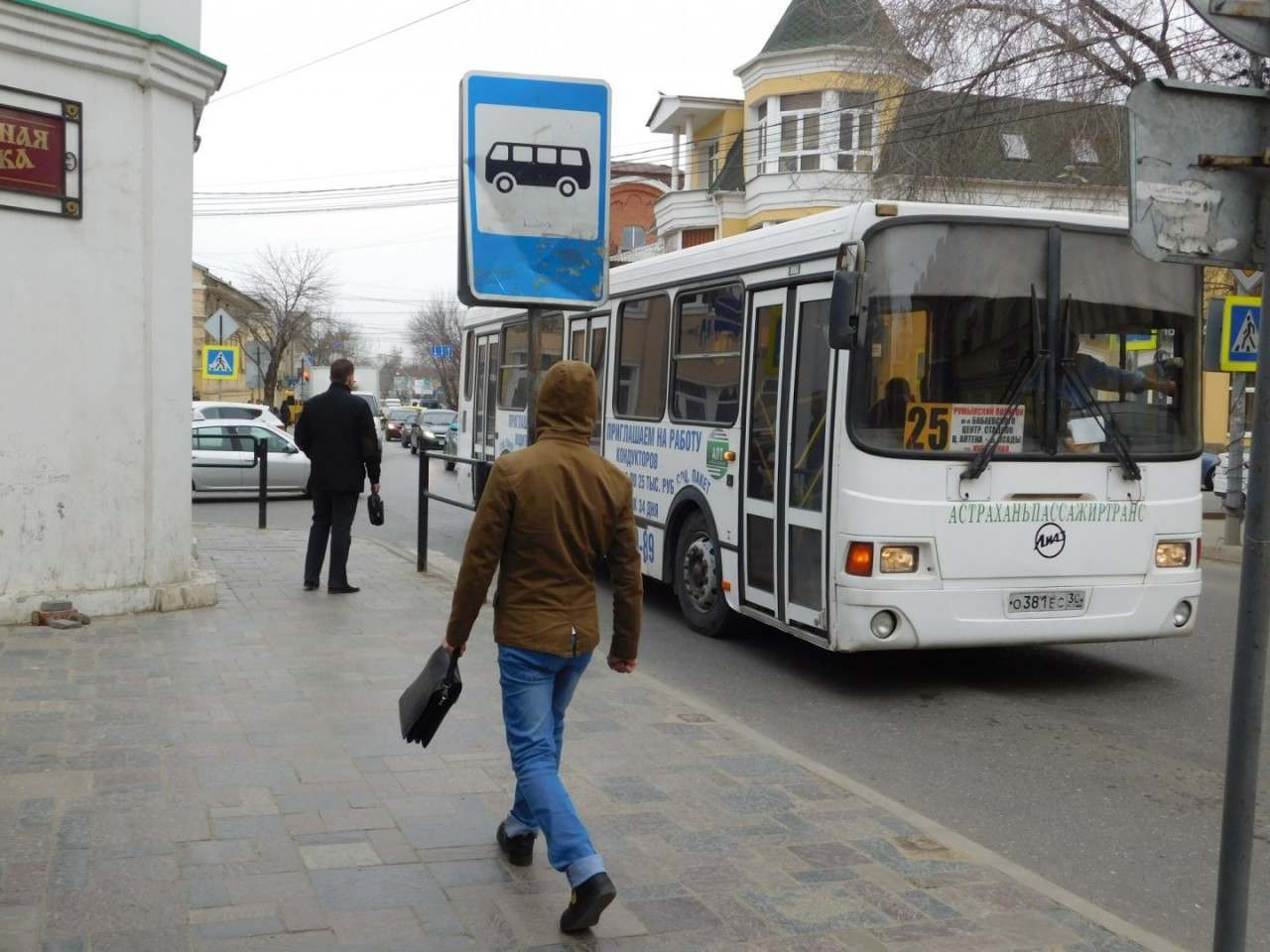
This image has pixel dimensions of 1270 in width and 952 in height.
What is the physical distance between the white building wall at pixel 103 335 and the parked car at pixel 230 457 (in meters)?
12.2

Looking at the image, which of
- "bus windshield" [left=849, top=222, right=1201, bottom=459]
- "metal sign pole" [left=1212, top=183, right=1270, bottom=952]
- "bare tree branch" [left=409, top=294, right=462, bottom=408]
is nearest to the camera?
"metal sign pole" [left=1212, top=183, right=1270, bottom=952]

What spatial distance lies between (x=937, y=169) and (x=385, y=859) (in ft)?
52.8

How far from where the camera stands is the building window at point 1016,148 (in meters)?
18.8

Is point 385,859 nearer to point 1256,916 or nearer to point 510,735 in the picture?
point 510,735

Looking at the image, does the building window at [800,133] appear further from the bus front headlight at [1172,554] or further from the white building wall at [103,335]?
the bus front headlight at [1172,554]

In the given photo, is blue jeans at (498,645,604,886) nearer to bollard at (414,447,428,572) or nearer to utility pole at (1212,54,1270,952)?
→ utility pole at (1212,54,1270,952)

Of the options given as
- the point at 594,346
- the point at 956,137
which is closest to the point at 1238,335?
the point at 956,137

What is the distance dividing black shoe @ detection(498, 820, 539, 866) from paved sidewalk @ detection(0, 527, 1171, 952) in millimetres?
62

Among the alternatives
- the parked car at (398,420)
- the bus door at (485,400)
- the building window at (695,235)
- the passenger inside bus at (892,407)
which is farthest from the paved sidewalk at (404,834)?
the parked car at (398,420)

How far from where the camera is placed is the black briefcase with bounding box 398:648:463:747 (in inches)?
177

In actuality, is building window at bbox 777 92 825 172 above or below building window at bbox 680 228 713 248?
above

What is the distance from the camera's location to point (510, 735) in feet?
Answer: 14.6

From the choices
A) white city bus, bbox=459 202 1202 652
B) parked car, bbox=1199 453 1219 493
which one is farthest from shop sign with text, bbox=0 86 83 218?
parked car, bbox=1199 453 1219 493

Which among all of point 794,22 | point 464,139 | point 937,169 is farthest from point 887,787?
point 794,22
